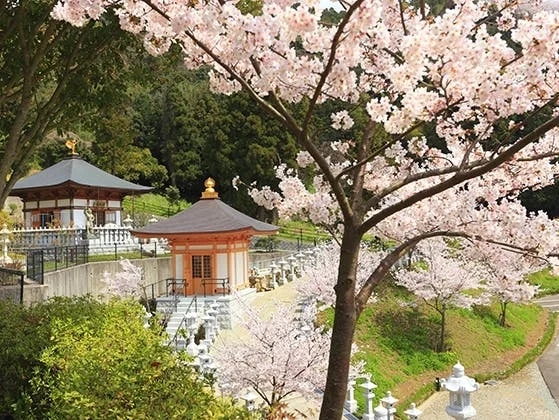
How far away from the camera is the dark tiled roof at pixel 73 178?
89.5ft

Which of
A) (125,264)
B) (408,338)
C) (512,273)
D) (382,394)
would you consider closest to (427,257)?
(408,338)

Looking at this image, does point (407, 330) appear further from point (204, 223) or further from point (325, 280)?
point (204, 223)

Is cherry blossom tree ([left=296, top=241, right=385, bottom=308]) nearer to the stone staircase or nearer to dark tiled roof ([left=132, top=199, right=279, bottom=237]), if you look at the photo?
the stone staircase

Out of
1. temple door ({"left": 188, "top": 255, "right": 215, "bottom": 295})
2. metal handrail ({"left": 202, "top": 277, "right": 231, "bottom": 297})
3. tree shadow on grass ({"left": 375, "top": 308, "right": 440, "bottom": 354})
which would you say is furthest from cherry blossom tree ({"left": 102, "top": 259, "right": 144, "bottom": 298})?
tree shadow on grass ({"left": 375, "top": 308, "right": 440, "bottom": 354})

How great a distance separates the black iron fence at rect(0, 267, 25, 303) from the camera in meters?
11.3

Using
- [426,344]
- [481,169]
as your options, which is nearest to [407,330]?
[426,344]

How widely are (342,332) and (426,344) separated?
15.0 m

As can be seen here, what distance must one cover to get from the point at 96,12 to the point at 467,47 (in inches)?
91.8

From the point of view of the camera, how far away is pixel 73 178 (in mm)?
27094

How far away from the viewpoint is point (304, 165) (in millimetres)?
5074

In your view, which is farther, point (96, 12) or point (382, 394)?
point (382, 394)

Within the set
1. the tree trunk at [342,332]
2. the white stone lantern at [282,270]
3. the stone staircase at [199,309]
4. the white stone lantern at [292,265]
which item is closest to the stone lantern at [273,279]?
the white stone lantern at [282,270]

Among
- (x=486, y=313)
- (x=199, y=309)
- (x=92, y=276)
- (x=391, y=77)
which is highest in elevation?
(x=391, y=77)

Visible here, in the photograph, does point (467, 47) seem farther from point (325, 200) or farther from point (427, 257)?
point (427, 257)
